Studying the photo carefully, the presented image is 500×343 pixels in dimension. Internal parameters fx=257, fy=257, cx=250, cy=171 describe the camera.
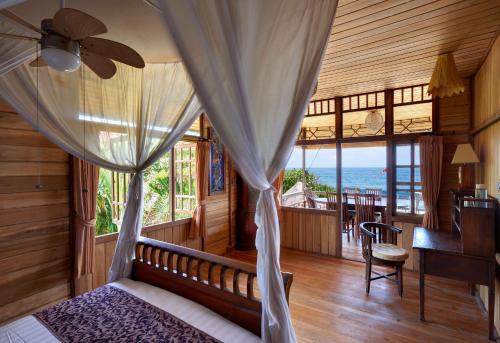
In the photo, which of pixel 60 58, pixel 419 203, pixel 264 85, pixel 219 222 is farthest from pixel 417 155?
pixel 60 58

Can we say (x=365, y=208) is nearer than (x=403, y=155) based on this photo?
No

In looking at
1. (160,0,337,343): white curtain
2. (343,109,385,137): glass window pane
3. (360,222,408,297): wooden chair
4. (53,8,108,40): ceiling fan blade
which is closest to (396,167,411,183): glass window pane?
Answer: (343,109,385,137): glass window pane

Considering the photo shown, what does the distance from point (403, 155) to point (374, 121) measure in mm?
661

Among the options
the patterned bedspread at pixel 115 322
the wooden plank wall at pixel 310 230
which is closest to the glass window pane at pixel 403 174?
the wooden plank wall at pixel 310 230

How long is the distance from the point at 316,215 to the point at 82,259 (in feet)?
11.4

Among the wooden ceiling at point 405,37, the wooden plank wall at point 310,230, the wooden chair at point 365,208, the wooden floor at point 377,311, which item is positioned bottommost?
the wooden floor at point 377,311

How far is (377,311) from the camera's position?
2689 mm

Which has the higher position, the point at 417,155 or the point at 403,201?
the point at 417,155

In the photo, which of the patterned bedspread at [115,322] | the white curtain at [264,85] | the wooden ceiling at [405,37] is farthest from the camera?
the wooden ceiling at [405,37]

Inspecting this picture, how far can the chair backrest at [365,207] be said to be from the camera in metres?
4.57

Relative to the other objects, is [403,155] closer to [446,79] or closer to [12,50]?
[446,79]

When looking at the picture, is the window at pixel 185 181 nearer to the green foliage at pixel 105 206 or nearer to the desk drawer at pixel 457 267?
the green foliage at pixel 105 206

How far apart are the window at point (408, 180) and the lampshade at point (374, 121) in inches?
16.0

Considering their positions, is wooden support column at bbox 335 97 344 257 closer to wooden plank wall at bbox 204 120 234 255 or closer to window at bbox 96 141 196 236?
wooden plank wall at bbox 204 120 234 255
